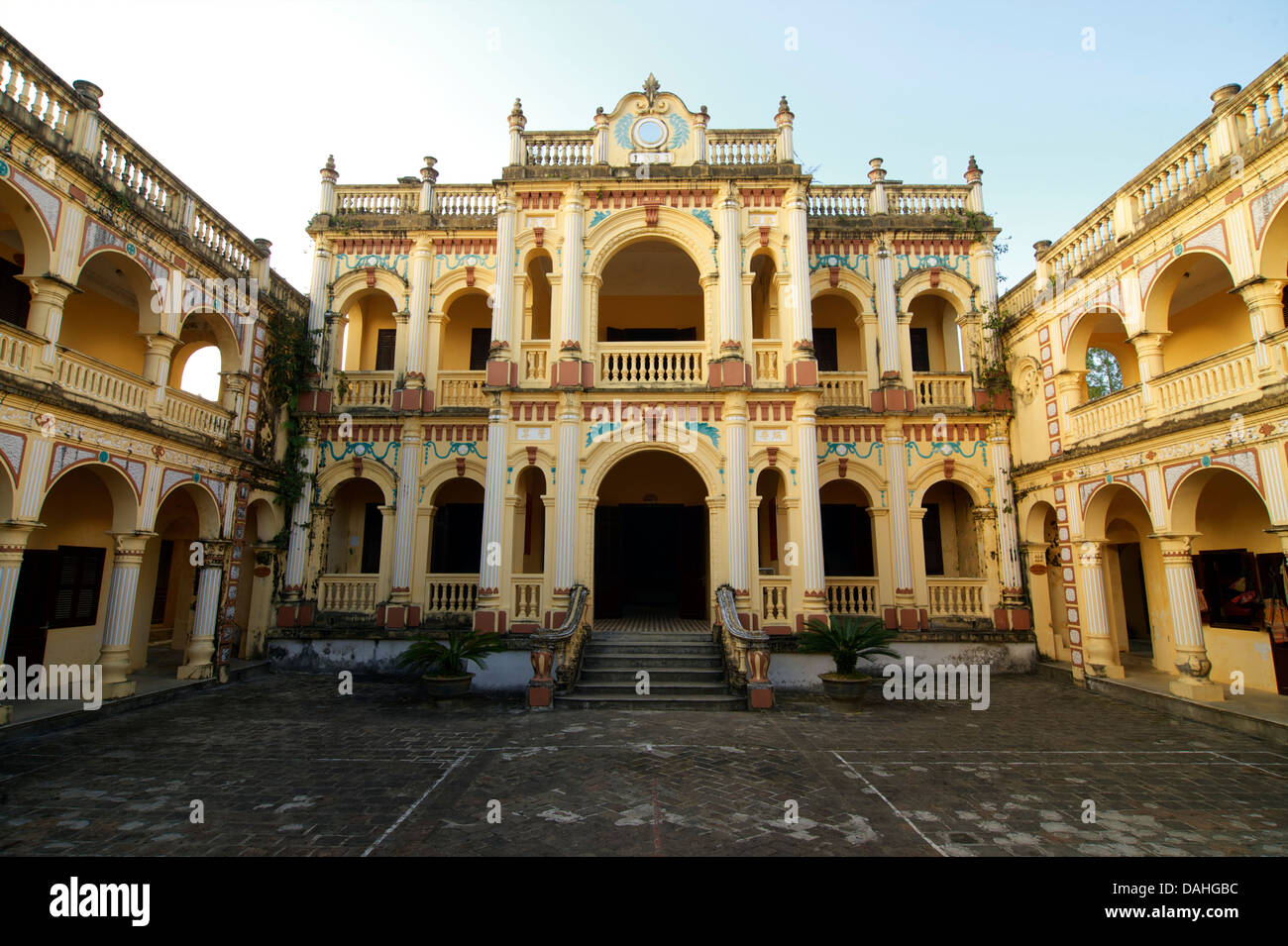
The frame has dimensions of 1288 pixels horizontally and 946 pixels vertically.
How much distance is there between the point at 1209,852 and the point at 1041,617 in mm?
9726

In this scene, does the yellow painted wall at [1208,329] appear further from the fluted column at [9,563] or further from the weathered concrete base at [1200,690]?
the fluted column at [9,563]

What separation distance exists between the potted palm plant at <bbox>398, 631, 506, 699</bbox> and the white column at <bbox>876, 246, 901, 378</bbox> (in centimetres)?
1117

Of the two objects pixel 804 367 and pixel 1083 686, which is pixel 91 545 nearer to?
pixel 804 367

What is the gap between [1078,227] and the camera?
511 inches

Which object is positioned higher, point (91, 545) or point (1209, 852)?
point (91, 545)

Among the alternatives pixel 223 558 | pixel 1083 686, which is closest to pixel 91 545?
pixel 223 558

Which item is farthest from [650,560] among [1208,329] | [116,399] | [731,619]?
[1208,329]

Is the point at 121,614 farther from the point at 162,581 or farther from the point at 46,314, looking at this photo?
the point at 162,581

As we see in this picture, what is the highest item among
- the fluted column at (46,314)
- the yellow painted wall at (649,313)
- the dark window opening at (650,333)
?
the yellow painted wall at (649,313)

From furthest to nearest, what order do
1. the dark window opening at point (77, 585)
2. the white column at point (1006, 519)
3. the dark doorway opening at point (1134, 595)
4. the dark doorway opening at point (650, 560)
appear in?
the dark doorway opening at point (1134, 595)
the dark doorway opening at point (650, 560)
the white column at point (1006, 519)
the dark window opening at point (77, 585)

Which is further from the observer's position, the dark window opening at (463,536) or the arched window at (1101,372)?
the arched window at (1101,372)

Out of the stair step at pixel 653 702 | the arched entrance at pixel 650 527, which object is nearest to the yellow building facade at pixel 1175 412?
the stair step at pixel 653 702

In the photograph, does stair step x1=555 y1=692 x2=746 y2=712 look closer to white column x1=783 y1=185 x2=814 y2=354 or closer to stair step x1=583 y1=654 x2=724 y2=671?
stair step x1=583 y1=654 x2=724 y2=671

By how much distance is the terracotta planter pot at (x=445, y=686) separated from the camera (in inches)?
426
